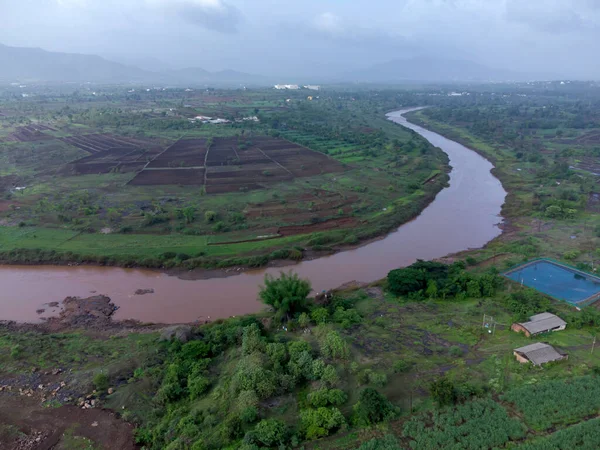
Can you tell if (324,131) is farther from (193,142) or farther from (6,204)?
(6,204)

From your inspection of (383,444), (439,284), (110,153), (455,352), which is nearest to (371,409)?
(383,444)

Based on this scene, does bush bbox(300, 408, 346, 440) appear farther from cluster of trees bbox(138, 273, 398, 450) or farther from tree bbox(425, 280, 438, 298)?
tree bbox(425, 280, 438, 298)

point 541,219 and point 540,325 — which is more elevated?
point 541,219

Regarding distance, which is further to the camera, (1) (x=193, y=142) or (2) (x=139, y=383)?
(1) (x=193, y=142)

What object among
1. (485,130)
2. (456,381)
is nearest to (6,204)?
(456,381)

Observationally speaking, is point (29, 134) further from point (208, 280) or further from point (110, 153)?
point (208, 280)

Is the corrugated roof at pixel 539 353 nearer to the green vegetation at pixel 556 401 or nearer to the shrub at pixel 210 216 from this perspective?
the green vegetation at pixel 556 401

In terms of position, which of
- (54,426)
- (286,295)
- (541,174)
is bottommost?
(54,426)
